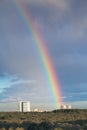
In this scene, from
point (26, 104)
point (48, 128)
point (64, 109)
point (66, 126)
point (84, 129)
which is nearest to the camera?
point (84, 129)

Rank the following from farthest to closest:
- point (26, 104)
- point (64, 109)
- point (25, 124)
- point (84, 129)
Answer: point (26, 104)
point (64, 109)
point (25, 124)
point (84, 129)

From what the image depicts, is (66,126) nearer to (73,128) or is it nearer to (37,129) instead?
(73,128)

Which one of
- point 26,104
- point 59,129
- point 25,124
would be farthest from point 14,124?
point 26,104

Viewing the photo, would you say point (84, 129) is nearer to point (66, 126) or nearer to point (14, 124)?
point (66, 126)

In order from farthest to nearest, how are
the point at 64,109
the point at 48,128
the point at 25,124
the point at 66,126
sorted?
the point at 64,109, the point at 25,124, the point at 48,128, the point at 66,126

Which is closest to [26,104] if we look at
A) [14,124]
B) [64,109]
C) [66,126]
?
[64,109]

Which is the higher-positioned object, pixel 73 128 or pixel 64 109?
pixel 64 109

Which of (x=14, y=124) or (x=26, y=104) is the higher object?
(x=26, y=104)

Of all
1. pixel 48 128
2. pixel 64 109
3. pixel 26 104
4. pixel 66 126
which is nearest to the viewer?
pixel 66 126

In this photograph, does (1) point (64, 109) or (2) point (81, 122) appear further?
(1) point (64, 109)
